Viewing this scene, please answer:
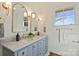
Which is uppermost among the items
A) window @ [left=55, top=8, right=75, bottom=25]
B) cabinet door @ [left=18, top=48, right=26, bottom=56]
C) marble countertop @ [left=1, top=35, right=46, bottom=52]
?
window @ [left=55, top=8, right=75, bottom=25]

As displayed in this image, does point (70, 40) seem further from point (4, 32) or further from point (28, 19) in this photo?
point (4, 32)

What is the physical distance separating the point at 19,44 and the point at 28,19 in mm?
315

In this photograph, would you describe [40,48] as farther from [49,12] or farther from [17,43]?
[49,12]

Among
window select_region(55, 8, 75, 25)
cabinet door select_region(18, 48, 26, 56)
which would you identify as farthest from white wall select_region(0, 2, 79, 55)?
cabinet door select_region(18, 48, 26, 56)

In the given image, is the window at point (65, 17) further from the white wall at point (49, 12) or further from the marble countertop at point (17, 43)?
the marble countertop at point (17, 43)

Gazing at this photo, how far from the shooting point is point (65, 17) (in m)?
1.61

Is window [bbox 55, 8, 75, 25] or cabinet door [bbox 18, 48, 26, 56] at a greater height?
window [bbox 55, 8, 75, 25]

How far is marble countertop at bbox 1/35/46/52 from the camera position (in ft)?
4.91

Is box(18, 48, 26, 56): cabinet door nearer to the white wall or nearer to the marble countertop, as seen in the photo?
the marble countertop

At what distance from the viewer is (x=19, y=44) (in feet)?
5.06

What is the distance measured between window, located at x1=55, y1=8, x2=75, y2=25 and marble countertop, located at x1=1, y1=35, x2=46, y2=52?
273mm

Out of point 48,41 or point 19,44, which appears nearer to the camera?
point 19,44

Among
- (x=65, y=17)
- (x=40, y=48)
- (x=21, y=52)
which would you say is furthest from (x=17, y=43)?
(x=65, y=17)

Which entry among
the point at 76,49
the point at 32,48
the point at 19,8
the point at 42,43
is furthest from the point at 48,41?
the point at 19,8
